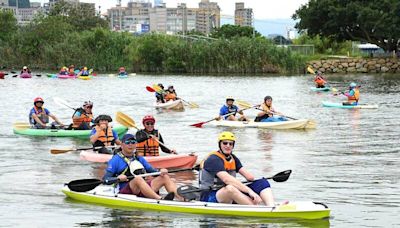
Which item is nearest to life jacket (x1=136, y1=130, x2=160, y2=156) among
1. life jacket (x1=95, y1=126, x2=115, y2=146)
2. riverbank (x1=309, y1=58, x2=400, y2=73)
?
life jacket (x1=95, y1=126, x2=115, y2=146)

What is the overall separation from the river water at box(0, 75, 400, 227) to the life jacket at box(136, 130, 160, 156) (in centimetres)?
77

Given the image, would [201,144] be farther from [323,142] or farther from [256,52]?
[256,52]

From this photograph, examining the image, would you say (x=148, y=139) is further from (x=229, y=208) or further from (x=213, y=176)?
(x=229, y=208)

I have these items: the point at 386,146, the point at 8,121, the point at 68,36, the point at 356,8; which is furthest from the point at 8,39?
the point at 386,146

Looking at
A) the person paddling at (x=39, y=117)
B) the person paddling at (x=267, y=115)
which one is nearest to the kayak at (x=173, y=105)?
the person paddling at (x=267, y=115)

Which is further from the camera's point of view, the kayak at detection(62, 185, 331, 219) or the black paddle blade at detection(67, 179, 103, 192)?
the black paddle blade at detection(67, 179, 103, 192)

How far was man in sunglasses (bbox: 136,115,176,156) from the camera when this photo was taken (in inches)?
631

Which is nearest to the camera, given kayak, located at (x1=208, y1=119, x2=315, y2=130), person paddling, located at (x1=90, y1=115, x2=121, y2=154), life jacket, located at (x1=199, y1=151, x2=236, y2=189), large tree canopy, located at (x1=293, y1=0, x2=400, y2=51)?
life jacket, located at (x1=199, y1=151, x2=236, y2=189)

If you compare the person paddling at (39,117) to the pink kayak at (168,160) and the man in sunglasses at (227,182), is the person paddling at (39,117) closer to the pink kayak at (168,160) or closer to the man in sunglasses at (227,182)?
the pink kayak at (168,160)

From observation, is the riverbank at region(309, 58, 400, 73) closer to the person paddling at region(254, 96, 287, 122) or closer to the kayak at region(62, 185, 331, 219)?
the person paddling at region(254, 96, 287, 122)

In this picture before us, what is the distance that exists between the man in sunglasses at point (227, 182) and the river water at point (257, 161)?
12.6 inches

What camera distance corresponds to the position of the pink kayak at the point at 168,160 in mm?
16266

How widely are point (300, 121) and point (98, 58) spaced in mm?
47408

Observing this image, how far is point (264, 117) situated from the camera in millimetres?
25531
